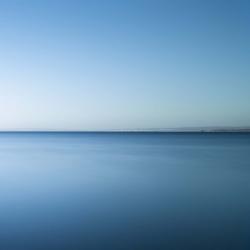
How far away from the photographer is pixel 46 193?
12.8 meters

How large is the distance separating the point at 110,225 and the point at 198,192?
5.50 metres

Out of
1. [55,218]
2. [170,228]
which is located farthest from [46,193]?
[170,228]

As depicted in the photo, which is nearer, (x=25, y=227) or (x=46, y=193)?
(x=25, y=227)

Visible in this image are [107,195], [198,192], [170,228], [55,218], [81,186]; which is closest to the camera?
[170,228]

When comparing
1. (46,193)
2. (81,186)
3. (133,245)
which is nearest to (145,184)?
(81,186)

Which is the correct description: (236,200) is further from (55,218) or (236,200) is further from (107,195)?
(55,218)

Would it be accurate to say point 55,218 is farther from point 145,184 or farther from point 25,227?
point 145,184

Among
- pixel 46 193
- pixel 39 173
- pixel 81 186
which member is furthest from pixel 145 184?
pixel 39 173

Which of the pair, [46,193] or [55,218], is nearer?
[55,218]

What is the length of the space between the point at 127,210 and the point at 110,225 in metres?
1.59

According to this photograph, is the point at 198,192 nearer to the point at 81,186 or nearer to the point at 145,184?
the point at 145,184

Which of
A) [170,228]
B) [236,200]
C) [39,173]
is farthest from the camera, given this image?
[39,173]

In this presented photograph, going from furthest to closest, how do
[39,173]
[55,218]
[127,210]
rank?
[39,173] → [127,210] → [55,218]

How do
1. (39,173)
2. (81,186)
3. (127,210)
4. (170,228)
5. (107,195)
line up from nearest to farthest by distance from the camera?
(170,228) < (127,210) < (107,195) < (81,186) < (39,173)
